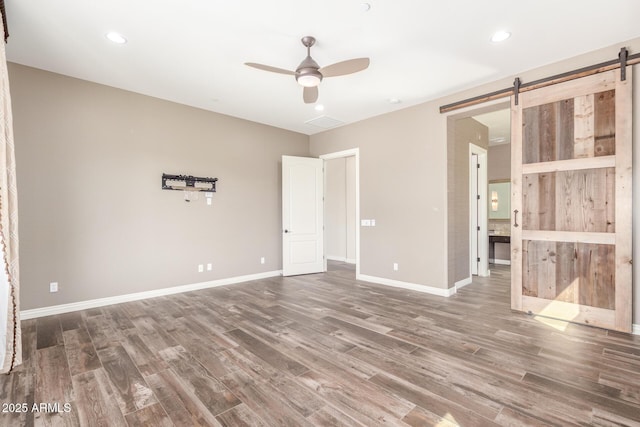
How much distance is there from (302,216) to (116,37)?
4.07 meters

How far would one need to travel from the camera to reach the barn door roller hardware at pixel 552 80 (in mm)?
3086

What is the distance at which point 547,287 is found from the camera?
3641 millimetres

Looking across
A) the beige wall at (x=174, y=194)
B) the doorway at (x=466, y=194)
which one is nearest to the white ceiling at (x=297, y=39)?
the beige wall at (x=174, y=194)

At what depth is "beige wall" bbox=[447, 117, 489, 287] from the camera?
4688 mm

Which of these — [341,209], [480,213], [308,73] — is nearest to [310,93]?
[308,73]

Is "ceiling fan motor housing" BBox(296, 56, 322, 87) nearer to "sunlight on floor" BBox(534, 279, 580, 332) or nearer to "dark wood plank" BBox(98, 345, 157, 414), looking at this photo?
"dark wood plank" BBox(98, 345, 157, 414)

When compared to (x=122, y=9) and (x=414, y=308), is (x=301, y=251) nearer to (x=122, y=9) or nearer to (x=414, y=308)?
(x=414, y=308)

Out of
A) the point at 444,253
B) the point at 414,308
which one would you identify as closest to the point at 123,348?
the point at 414,308

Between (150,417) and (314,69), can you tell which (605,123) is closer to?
(314,69)

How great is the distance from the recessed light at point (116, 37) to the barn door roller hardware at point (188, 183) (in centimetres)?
202

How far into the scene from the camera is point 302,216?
245 inches

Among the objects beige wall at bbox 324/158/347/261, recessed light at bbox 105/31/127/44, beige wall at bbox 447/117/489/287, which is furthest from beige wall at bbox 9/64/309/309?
beige wall at bbox 447/117/489/287

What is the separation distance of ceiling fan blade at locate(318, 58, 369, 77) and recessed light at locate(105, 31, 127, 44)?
80.6 inches

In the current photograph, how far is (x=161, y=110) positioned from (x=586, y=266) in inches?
239
